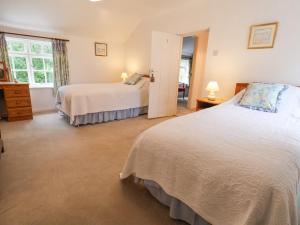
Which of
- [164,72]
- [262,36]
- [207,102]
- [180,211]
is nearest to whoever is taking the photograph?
[180,211]

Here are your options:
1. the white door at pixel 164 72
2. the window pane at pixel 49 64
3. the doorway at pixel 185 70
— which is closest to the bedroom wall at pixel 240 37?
the white door at pixel 164 72

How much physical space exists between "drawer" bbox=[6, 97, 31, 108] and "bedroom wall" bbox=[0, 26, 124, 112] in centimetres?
74

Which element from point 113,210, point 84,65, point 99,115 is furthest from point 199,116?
point 84,65

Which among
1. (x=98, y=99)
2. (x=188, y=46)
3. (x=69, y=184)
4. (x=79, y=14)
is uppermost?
(x=79, y=14)

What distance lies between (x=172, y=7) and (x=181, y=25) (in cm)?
47

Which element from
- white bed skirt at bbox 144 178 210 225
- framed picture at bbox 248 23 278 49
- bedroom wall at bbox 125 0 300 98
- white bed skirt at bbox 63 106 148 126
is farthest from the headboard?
white bed skirt at bbox 144 178 210 225

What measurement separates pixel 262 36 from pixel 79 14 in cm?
385

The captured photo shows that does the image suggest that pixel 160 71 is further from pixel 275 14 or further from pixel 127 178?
pixel 127 178

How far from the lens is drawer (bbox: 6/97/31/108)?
3.40 metres

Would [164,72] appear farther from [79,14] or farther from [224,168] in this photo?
[224,168]

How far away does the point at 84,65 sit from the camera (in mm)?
4961

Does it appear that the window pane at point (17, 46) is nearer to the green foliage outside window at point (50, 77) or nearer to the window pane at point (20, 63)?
the window pane at point (20, 63)

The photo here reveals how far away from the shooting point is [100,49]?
5188mm

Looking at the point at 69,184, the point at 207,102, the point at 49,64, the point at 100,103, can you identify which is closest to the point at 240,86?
the point at 207,102
